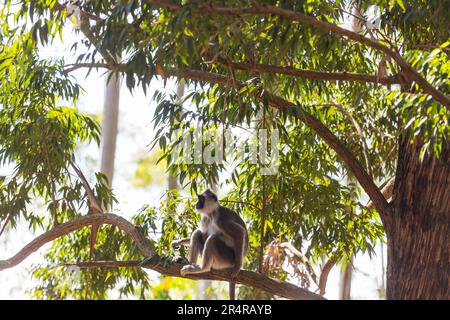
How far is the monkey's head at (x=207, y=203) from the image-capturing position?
634cm

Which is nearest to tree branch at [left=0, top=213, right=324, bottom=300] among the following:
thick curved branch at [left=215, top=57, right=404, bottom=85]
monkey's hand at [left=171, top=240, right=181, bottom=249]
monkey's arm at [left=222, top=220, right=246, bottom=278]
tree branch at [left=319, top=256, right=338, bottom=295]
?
monkey's arm at [left=222, top=220, right=246, bottom=278]

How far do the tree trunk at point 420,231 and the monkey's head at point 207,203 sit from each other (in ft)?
4.81

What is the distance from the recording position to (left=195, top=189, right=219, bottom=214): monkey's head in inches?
249

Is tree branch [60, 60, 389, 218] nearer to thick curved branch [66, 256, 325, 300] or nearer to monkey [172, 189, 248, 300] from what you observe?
thick curved branch [66, 256, 325, 300]

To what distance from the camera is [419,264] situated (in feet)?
18.0

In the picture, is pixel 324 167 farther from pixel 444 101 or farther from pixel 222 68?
pixel 444 101

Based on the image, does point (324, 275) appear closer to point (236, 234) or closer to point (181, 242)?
point (236, 234)

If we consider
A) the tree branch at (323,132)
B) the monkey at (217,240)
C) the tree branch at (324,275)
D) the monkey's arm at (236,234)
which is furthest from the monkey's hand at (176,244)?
the tree branch at (324,275)

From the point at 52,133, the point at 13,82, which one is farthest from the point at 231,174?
the point at 13,82

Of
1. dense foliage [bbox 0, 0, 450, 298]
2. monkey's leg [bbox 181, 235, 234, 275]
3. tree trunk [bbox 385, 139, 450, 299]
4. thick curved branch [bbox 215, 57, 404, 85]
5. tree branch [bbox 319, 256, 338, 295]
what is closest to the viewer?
dense foliage [bbox 0, 0, 450, 298]

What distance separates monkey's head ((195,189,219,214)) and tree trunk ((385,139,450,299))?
4.81 feet

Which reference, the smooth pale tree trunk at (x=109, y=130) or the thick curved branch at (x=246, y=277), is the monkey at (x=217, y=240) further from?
the smooth pale tree trunk at (x=109, y=130)

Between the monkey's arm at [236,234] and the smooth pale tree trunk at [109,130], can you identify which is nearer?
the monkey's arm at [236,234]

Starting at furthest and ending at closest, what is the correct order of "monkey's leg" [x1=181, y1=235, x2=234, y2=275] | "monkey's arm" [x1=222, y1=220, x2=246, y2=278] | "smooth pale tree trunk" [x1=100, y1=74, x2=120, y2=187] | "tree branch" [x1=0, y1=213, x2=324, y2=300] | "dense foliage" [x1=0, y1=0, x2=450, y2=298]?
"smooth pale tree trunk" [x1=100, y1=74, x2=120, y2=187]
"monkey's arm" [x1=222, y1=220, x2=246, y2=278]
"monkey's leg" [x1=181, y1=235, x2=234, y2=275]
"tree branch" [x1=0, y1=213, x2=324, y2=300]
"dense foliage" [x1=0, y1=0, x2=450, y2=298]
